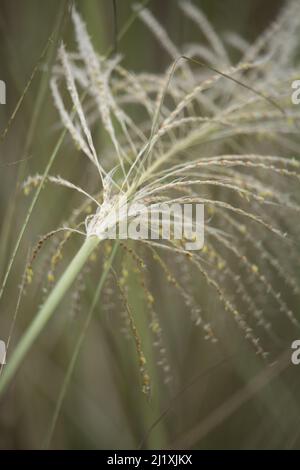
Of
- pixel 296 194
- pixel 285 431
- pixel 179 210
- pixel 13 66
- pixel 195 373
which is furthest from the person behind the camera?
pixel 195 373

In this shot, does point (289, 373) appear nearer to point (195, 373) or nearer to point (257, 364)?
point (257, 364)

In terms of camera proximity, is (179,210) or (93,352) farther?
(93,352)

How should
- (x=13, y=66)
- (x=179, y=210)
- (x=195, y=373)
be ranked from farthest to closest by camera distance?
(x=195, y=373) → (x=13, y=66) → (x=179, y=210)

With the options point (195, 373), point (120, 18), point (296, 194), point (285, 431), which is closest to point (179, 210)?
point (296, 194)

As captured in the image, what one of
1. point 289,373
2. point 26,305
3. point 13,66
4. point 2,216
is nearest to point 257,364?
point 289,373
